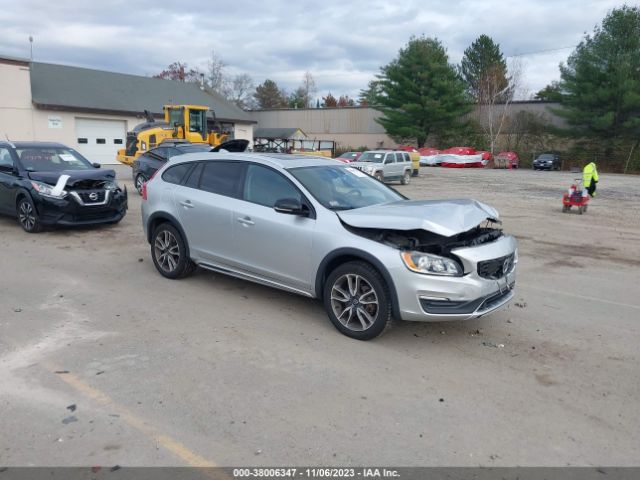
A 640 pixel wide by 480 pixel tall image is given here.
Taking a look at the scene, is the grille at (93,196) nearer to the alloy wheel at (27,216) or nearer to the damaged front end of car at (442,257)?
the alloy wheel at (27,216)

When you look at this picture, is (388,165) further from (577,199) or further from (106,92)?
(106,92)

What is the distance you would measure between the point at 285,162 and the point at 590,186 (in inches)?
599

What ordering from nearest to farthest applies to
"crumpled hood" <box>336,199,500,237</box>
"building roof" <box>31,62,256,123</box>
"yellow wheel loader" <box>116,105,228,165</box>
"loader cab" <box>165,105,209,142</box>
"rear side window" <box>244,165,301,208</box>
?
1. "crumpled hood" <box>336,199,500,237</box>
2. "rear side window" <box>244,165,301,208</box>
3. "yellow wheel loader" <box>116,105,228,165</box>
4. "loader cab" <box>165,105,209,142</box>
5. "building roof" <box>31,62,256,123</box>

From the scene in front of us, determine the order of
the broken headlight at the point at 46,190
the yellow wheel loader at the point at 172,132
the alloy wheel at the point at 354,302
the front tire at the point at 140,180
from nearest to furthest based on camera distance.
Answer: the alloy wheel at the point at 354,302 → the broken headlight at the point at 46,190 → the front tire at the point at 140,180 → the yellow wheel loader at the point at 172,132

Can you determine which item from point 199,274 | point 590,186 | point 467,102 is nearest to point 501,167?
point 467,102

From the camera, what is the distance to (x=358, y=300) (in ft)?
16.3

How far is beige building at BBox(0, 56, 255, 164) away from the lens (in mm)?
30094

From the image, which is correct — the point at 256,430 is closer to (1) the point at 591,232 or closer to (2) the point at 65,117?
(1) the point at 591,232

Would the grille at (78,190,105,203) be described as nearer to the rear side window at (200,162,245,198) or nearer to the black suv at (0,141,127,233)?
the black suv at (0,141,127,233)

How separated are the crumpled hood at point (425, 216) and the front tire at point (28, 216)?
7.20 meters

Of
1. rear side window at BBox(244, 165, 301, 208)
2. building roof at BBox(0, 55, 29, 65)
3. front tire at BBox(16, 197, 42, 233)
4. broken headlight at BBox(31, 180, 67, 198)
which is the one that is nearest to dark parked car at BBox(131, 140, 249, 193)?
front tire at BBox(16, 197, 42, 233)

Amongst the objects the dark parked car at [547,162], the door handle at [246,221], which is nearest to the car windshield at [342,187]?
the door handle at [246,221]

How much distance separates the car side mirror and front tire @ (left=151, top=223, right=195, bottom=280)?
1.88m

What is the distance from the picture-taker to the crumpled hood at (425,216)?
4750mm
